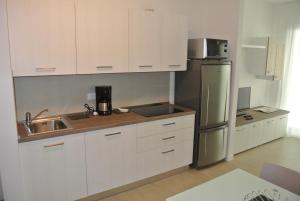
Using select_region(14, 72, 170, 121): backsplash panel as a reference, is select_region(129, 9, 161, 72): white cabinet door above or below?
above

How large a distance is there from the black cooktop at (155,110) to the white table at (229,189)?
1514mm

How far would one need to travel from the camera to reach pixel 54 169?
2264 millimetres

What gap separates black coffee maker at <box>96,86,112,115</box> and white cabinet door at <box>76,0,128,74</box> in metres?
0.31

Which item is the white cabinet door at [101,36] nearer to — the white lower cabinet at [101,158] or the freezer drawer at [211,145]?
the white lower cabinet at [101,158]

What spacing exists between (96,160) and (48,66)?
1081mm

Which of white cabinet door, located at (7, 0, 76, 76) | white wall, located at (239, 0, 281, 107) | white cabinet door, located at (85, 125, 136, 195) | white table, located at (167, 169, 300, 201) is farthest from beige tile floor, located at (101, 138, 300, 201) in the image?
white cabinet door, located at (7, 0, 76, 76)

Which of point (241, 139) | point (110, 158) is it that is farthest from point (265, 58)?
point (110, 158)

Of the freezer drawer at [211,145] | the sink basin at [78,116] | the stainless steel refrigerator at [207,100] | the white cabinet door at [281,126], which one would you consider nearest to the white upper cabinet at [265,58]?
the white cabinet door at [281,126]

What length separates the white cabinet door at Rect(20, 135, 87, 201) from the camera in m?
2.15

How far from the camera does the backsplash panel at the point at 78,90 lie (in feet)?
8.38

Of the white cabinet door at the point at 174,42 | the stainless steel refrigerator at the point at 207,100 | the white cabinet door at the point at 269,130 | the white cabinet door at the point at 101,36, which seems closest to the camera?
the white cabinet door at the point at 101,36

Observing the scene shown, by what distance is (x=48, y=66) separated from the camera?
89.7 inches

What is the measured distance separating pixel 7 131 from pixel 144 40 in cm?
175

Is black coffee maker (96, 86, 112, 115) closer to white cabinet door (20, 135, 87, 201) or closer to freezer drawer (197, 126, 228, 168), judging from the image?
white cabinet door (20, 135, 87, 201)
